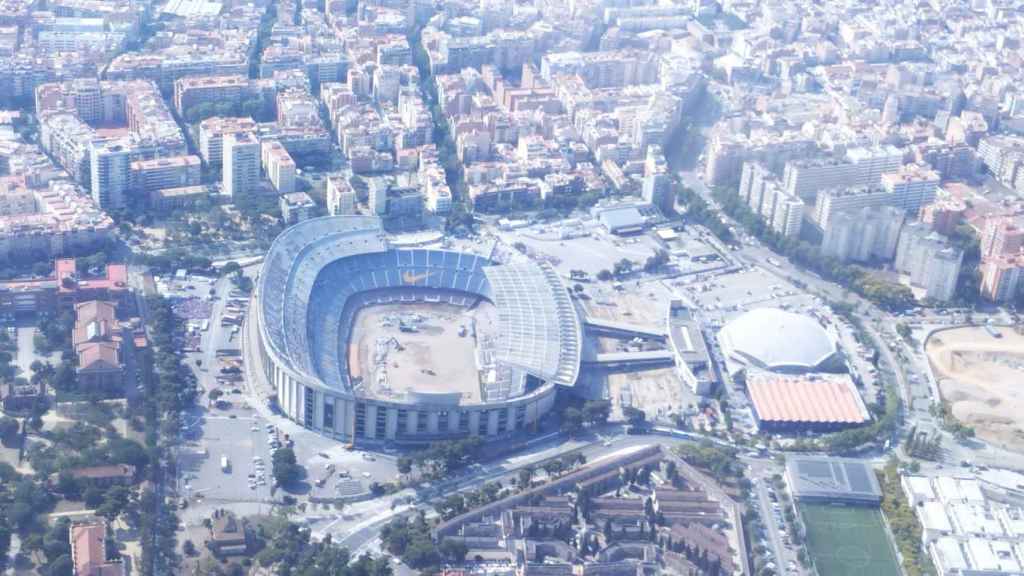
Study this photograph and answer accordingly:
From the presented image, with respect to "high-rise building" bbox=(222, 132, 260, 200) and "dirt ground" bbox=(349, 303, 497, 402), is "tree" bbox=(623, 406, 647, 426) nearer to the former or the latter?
"dirt ground" bbox=(349, 303, 497, 402)

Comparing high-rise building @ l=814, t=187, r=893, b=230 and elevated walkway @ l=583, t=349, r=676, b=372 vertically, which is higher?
high-rise building @ l=814, t=187, r=893, b=230

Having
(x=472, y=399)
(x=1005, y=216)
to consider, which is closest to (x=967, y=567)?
(x=472, y=399)

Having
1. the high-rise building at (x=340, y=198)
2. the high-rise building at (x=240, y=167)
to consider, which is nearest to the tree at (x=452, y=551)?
the high-rise building at (x=340, y=198)

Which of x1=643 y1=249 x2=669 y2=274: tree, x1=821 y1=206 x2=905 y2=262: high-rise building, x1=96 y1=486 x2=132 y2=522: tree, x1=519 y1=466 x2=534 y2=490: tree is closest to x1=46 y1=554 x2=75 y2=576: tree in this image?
x1=96 y1=486 x2=132 y2=522: tree

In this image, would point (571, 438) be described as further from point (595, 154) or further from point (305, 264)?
point (595, 154)

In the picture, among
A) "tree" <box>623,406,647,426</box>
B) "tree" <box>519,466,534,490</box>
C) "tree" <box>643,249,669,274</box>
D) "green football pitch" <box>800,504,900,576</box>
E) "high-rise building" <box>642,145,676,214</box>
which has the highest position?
"high-rise building" <box>642,145,676,214</box>

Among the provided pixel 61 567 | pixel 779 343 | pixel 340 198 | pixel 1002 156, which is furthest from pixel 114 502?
pixel 1002 156
